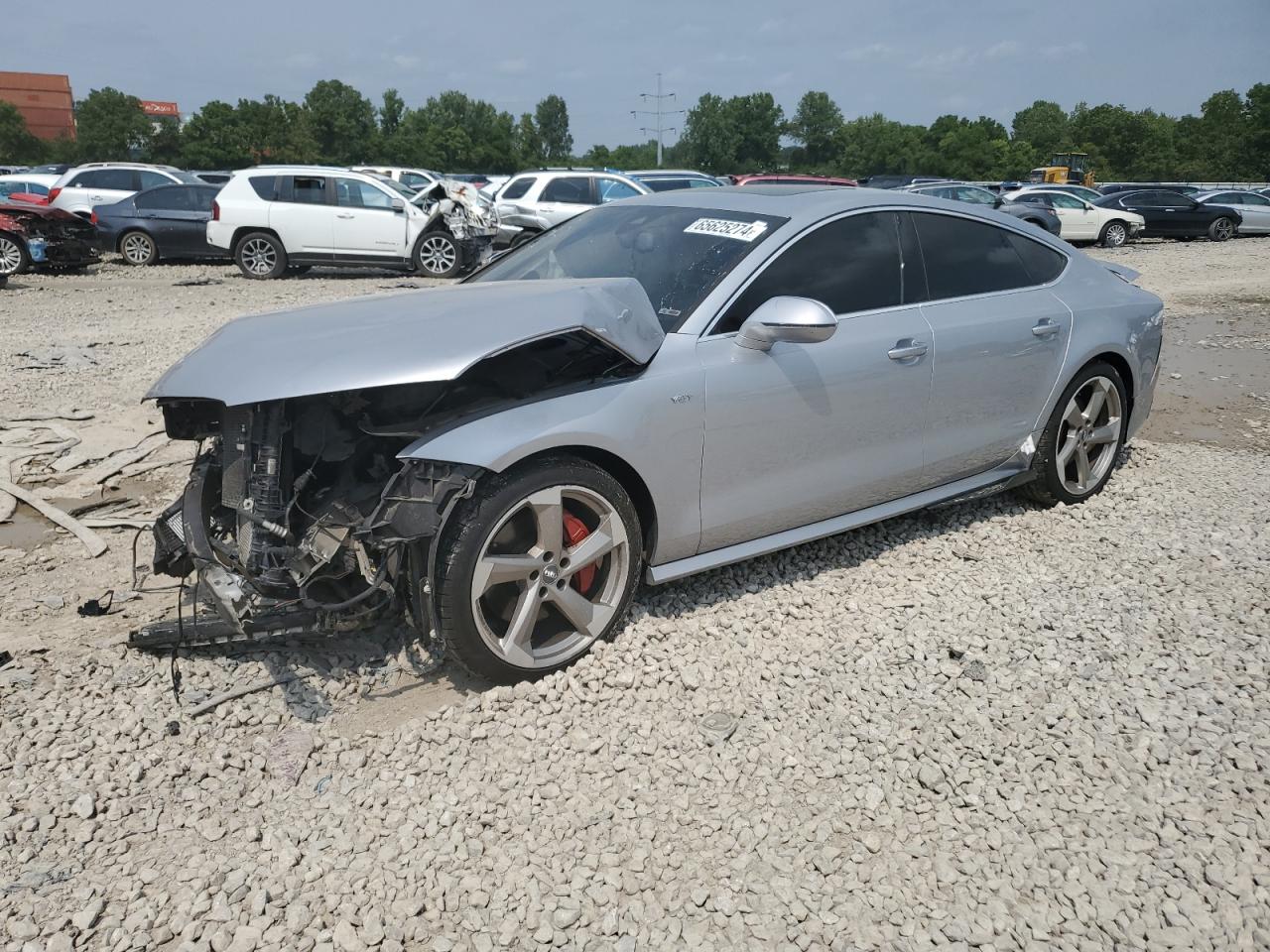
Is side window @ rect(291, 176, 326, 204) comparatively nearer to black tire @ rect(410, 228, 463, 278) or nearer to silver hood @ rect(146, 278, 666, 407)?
black tire @ rect(410, 228, 463, 278)

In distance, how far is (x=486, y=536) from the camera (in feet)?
10.2

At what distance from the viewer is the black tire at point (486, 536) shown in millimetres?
3102

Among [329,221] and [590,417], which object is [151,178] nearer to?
[329,221]

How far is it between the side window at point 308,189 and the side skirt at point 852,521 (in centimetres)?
1347

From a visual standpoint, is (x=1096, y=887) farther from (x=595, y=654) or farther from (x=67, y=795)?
(x=67, y=795)

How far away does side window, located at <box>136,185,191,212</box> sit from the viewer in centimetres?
1709

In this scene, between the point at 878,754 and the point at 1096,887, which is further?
the point at 878,754

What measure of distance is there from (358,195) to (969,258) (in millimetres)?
13045

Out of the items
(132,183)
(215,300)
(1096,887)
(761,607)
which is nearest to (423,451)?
(761,607)

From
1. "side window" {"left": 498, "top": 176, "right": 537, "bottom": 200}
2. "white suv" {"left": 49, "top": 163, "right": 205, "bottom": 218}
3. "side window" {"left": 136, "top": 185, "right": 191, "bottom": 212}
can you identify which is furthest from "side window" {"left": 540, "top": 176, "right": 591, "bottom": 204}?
"white suv" {"left": 49, "top": 163, "right": 205, "bottom": 218}

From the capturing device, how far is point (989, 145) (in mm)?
75000

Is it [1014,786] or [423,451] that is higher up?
[423,451]

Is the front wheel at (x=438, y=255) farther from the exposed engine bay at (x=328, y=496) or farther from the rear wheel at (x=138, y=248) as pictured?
the exposed engine bay at (x=328, y=496)

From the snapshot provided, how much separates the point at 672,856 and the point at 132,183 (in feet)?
66.4
